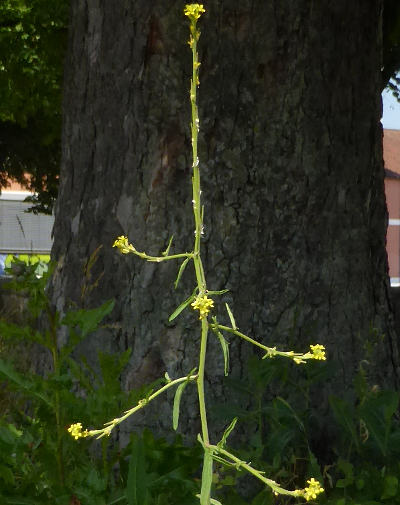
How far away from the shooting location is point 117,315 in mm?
3584

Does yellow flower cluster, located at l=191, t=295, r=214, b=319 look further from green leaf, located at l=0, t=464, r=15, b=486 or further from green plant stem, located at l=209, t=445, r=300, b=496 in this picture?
green leaf, located at l=0, t=464, r=15, b=486

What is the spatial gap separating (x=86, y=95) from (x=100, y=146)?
0.91 ft

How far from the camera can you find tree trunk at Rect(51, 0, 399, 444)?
11.5 ft

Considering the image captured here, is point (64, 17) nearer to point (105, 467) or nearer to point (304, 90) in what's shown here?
point (304, 90)

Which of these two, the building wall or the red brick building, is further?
the building wall

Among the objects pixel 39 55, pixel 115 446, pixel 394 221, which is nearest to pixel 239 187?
Result: pixel 115 446

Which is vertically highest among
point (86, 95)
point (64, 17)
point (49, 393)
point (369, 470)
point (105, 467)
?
point (64, 17)

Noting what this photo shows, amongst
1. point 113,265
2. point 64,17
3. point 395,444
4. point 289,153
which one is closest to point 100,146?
point 113,265

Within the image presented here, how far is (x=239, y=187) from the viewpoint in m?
3.55

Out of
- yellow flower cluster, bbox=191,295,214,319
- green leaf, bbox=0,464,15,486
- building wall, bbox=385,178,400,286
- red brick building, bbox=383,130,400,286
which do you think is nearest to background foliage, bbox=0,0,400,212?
green leaf, bbox=0,464,15,486

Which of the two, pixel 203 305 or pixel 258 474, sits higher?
pixel 203 305

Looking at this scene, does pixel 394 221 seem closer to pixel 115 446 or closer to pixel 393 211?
pixel 393 211

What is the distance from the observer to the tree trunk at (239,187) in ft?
11.5

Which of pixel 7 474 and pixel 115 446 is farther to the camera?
pixel 115 446
